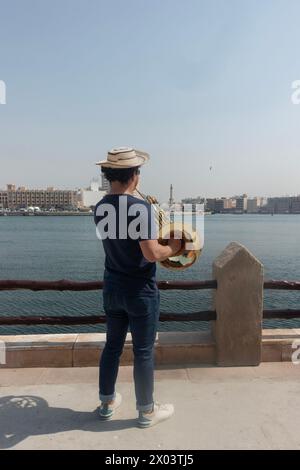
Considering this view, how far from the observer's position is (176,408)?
130 inches

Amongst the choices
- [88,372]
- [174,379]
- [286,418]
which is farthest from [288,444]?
[88,372]

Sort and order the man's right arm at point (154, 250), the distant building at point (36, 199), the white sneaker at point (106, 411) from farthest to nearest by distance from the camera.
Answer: the distant building at point (36, 199) < the white sneaker at point (106, 411) < the man's right arm at point (154, 250)

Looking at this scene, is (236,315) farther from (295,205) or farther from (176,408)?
(295,205)

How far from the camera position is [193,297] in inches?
752

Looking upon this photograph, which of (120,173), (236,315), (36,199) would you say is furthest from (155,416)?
(36,199)

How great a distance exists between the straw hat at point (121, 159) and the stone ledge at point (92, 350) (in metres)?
2.10

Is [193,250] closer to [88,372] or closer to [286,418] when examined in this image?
[286,418]

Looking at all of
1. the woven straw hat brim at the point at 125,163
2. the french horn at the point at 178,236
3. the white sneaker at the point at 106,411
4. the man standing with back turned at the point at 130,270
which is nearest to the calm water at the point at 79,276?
the white sneaker at the point at 106,411

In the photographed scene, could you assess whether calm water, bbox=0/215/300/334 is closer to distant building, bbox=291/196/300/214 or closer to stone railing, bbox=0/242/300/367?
stone railing, bbox=0/242/300/367

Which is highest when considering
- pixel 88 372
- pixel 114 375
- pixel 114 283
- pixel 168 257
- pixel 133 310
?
pixel 168 257

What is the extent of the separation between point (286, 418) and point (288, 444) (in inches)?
14.2

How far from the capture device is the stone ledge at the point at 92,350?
4137 mm

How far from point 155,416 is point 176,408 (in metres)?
0.31

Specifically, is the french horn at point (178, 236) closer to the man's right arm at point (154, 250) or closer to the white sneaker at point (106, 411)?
the man's right arm at point (154, 250)
